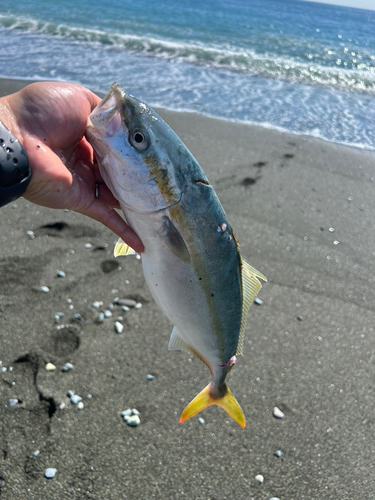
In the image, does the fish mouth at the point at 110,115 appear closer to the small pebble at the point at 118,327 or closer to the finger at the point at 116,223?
the finger at the point at 116,223

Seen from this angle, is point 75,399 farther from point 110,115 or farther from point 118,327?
point 110,115

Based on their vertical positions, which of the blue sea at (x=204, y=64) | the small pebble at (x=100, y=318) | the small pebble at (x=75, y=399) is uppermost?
the blue sea at (x=204, y=64)

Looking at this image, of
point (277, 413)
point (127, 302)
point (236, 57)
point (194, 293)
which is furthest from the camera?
point (236, 57)

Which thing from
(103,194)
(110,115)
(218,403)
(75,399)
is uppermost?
(110,115)

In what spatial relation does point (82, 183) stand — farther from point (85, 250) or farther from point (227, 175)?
point (227, 175)

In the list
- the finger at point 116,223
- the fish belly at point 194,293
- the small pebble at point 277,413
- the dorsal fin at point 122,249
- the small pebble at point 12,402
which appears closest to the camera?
the fish belly at point 194,293

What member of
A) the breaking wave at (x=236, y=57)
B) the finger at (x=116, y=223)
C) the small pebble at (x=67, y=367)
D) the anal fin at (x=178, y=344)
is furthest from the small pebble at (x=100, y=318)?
the breaking wave at (x=236, y=57)

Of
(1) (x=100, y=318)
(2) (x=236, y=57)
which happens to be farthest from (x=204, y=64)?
(1) (x=100, y=318)
